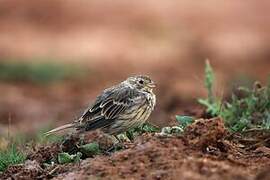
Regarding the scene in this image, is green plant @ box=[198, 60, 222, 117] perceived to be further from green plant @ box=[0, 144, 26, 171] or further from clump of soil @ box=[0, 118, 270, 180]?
green plant @ box=[0, 144, 26, 171]

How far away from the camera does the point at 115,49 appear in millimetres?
20297

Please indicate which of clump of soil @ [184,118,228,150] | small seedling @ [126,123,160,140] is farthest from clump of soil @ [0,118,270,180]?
small seedling @ [126,123,160,140]

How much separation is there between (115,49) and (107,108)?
11413 millimetres

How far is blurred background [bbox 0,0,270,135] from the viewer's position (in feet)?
50.9

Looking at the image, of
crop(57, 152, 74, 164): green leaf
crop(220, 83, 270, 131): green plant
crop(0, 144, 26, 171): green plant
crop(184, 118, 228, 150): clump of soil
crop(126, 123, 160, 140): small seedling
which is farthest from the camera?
crop(220, 83, 270, 131): green plant

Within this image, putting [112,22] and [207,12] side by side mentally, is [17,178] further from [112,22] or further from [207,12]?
[207,12]

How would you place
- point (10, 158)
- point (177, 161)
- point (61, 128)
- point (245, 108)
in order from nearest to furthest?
point (177, 161)
point (10, 158)
point (61, 128)
point (245, 108)

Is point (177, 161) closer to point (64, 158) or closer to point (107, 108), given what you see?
point (64, 158)

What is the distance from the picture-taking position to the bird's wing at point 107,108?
888 centimetres

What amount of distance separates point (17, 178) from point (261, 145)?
2.15m

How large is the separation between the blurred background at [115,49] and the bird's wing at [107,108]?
12.5 feet

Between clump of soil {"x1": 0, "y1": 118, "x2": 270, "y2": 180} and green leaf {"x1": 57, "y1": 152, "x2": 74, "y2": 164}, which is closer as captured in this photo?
clump of soil {"x1": 0, "y1": 118, "x2": 270, "y2": 180}

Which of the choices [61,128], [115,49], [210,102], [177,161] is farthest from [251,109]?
[115,49]

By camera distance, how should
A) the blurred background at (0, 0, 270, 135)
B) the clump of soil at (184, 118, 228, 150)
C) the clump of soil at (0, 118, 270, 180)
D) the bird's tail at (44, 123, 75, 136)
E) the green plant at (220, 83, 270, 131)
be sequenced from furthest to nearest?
the blurred background at (0, 0, 270, 135) → the green plant at (220, 83, 270, 131) → the bird's tail at (44, 123, 75, 136) → the clump of soil at (184, 118, 228, 150) → the clump of soil at (0, 118, 270, 180)
